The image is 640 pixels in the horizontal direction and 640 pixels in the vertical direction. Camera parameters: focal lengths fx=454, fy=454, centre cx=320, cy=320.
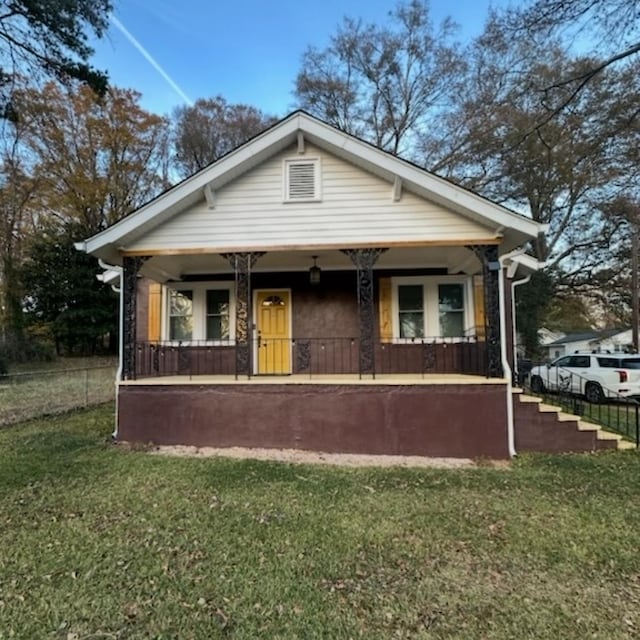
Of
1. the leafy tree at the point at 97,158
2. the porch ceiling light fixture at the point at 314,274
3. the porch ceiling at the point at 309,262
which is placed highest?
the leafy tree at the point at 97,158

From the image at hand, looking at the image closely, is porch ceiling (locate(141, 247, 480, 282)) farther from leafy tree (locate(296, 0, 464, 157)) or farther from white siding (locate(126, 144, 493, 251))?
leafy tree (locate(296, 0, 464, 157))

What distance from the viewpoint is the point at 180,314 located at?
999 cm

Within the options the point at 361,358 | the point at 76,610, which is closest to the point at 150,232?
the point at 361,358

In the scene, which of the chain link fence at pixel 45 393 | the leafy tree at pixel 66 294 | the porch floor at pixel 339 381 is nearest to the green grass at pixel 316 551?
the porch floor at pixel 339 381

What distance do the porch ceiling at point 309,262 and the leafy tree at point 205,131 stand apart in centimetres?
1928

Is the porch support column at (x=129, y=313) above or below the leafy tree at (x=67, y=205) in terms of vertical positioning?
below

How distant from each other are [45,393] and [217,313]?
5371 mm

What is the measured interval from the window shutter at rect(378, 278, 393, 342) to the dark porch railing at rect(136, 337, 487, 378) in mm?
229

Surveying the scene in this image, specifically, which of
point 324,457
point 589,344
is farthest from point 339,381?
point 589,344

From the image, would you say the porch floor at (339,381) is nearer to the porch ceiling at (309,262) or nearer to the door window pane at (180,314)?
the door window pane at (180,314)

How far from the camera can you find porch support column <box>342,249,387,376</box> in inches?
289

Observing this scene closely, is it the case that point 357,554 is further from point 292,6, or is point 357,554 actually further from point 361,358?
point 292,6

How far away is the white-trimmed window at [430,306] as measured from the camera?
941 cm

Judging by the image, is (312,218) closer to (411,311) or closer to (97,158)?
(411,311)
